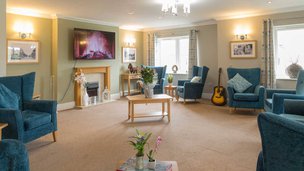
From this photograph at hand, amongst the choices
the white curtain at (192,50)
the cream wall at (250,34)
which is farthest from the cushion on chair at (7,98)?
the white curtain at (192,50)

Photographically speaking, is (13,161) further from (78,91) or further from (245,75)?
(245,75)

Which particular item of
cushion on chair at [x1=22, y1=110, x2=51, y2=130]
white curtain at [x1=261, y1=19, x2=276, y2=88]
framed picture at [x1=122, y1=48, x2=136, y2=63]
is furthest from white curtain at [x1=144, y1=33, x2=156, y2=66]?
cushion on chair at [x1=22, y1=110, x2=51, y2=130]

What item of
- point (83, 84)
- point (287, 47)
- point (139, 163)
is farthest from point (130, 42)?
point (139, 163)

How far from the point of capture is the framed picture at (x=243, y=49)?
6.40m

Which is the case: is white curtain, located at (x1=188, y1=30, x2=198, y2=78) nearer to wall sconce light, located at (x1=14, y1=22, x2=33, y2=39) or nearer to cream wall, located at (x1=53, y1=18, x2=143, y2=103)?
cream wall, located at (x1=53, y1=18, x2=143, y2=103)

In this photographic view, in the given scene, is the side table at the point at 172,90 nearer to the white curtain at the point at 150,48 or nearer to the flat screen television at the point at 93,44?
the white curtain at the point at 150,48

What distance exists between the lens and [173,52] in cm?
886

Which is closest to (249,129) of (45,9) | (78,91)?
(78,91)

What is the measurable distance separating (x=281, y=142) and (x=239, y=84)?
476cm

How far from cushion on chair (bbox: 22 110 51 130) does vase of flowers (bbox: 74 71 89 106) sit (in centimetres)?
294

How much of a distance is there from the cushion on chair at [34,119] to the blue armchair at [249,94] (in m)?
4.14

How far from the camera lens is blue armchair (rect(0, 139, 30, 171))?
61.2 inches

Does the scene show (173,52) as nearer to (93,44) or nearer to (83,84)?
(93,44)

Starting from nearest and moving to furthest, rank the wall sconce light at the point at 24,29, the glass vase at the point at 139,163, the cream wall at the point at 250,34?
the glass vase at the point at 139,163, the wall sconce light at the point at 24,29, the cream wall at the point at 250,34
